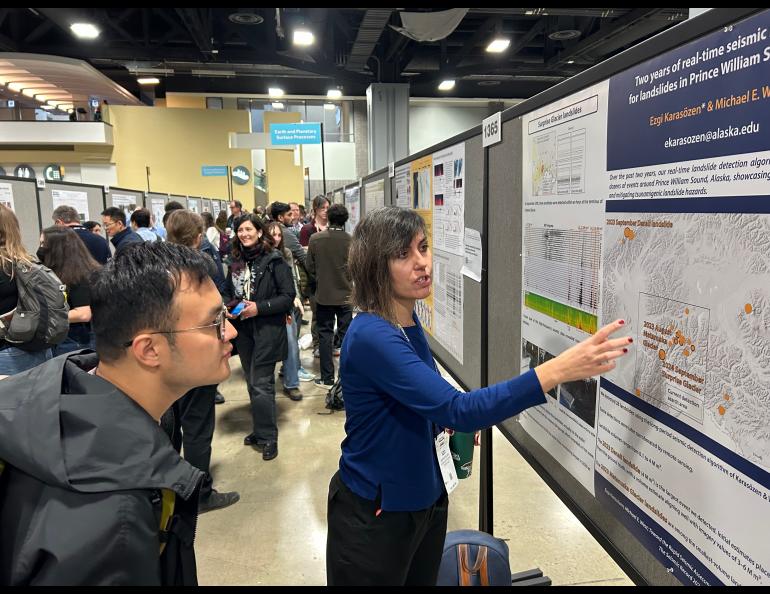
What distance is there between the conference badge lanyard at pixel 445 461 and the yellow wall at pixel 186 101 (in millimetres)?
17283

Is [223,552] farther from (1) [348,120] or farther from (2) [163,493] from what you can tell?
(1) [348,120]

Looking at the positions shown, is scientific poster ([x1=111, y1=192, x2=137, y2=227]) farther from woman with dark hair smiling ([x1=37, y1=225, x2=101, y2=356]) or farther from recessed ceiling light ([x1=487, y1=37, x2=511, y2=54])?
recessed ceiling light ([x1=487, y1=37, x2=511, y2=54])

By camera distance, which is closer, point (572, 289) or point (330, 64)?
point (572, 289)

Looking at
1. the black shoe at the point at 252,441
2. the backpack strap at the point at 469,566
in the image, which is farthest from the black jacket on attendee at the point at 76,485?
the black shoe at the point at 252,441

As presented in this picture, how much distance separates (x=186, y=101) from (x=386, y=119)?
8.78 meters

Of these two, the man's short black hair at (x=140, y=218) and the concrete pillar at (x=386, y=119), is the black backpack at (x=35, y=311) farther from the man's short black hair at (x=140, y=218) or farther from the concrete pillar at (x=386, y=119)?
the concrete pillar at (x=386, y=119)

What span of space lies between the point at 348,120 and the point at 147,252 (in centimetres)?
1695

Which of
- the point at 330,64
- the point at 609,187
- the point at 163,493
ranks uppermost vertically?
the point at 330,64

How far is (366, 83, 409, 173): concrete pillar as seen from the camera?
10.8m

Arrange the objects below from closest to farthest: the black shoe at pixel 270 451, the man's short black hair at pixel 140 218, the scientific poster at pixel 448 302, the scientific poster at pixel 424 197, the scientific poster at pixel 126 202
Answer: the scientific poster at pixel 448 302 < the scientific poster at pixel 424 197 < the black shoe at pixel 270 451 < the man's short black hair at pixel 140 218 < the scientific poster at pixel 126 202

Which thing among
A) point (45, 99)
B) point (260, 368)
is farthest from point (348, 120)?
point (260, 368)

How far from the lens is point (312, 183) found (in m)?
18.0

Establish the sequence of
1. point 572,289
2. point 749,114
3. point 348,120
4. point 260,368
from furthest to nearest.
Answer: point 348,120 < point 260,368 < point 572,289 < point 749,114

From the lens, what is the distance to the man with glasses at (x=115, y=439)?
27.7 inches
